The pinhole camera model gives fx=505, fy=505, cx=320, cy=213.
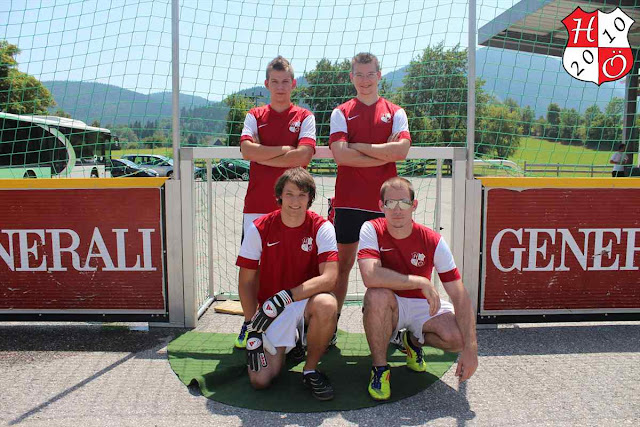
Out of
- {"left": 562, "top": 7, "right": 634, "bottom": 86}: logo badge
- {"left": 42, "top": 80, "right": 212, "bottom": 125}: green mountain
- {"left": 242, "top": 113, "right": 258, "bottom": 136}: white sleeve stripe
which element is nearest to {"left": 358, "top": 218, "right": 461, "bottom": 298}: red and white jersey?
{"left": 242, "top": 113, "right": 258, "bottom": 136}: white sleeve stripe

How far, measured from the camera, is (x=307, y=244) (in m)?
3.28

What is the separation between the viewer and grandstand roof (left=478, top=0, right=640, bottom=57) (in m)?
4.61

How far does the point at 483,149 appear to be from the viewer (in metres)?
4.55

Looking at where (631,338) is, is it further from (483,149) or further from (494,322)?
(483,149)

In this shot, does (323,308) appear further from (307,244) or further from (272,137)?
(272,137)

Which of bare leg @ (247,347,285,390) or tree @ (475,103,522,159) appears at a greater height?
tree @ (475,103,522,159)

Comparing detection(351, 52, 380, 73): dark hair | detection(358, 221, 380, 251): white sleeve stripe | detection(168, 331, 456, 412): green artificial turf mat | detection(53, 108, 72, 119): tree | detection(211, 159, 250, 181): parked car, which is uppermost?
detection(351, 52, 380, 73): dark hair

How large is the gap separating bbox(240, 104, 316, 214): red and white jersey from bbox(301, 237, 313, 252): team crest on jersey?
1.93ft

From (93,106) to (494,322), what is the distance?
4026mm

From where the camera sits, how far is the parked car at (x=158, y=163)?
173 inches

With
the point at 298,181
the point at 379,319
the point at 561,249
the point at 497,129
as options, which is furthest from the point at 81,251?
the point at 561,249

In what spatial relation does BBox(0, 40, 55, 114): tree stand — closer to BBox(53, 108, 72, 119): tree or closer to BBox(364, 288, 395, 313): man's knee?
BBox(53, 108, 72, 119): tree

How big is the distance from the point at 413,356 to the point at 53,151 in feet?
14.2

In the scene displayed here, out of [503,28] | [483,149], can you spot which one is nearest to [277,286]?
[483,149]
